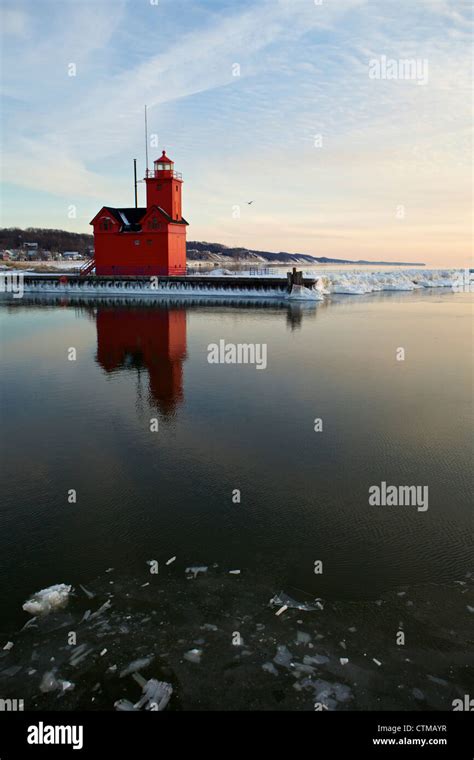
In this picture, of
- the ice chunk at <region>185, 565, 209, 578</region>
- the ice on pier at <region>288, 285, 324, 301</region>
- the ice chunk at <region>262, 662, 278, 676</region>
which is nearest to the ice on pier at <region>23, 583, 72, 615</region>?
the ice chunk at <region>185, 565, 209, 578</region>

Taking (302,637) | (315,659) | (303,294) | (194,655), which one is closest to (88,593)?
(194,655)

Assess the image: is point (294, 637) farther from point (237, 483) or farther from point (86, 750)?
point (237, 483)

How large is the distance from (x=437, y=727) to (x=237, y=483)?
5.09m

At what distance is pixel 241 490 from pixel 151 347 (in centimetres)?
1451

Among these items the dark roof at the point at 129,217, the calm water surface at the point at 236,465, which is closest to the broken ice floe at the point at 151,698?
the calm water surface at the point at 236,465

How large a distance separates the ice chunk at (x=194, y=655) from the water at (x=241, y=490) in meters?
0.09

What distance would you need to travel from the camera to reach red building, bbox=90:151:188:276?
49.5 m

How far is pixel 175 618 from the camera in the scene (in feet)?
19.3

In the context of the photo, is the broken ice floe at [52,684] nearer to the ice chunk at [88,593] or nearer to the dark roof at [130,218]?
the ice chunk at [88,593]

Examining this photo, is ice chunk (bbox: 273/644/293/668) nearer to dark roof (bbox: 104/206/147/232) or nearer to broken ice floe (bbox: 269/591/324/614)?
broken ice floe (bbox: 269/591/324/614)

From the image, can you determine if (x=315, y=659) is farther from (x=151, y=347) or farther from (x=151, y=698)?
(x=151, y=347)

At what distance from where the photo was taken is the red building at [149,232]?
162 ft

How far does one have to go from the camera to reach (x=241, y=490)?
8.98 meters

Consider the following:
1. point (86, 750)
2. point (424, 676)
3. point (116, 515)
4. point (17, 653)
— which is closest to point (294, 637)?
point (424, 676)
